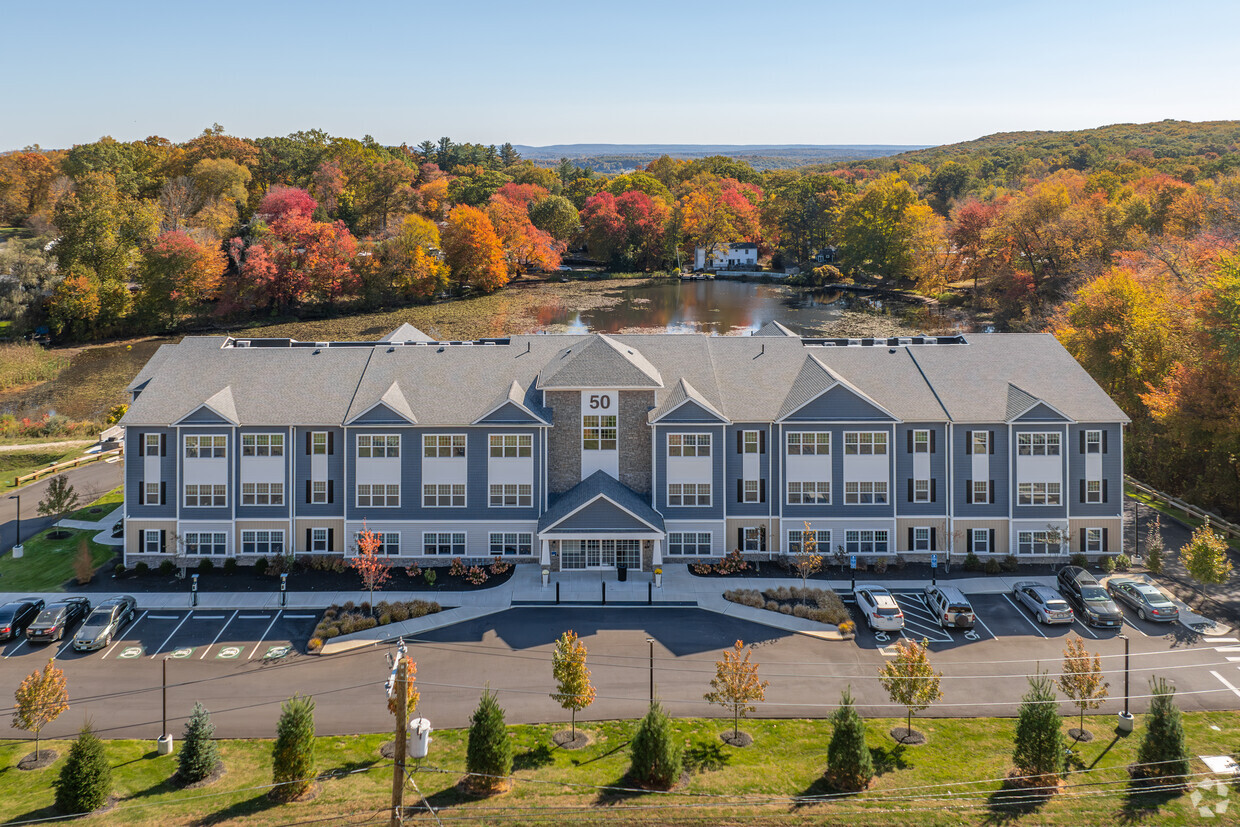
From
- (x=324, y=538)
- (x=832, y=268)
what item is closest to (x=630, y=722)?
(x=324, y=538)

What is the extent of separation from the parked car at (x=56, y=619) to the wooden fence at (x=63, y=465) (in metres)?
21.5

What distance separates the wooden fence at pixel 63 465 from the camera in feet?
176

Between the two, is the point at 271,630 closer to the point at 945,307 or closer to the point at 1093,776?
the point at 1093,776

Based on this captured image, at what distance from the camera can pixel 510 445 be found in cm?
4241

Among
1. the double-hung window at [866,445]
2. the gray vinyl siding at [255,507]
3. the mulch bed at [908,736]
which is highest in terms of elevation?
the double-hung window at [866,445]

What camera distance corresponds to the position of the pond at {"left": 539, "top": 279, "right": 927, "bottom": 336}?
11006 centimetres

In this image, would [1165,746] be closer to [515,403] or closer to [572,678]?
[572,678]

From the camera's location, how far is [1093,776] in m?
25.8

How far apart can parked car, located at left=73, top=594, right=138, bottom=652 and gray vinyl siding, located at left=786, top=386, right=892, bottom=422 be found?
30114mm

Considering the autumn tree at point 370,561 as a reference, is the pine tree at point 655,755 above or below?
below

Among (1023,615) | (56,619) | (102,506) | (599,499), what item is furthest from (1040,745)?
(102,506)

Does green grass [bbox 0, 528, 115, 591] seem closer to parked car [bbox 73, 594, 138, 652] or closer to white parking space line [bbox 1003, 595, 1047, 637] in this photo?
parked car [bbox 73, 594, 138, 652]

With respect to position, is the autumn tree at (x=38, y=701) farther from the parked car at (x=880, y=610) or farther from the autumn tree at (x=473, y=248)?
the autumn tree at (x=473, y=248)

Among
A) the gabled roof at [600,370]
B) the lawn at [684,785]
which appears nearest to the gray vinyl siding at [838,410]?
the gabled roof at [600,370]
